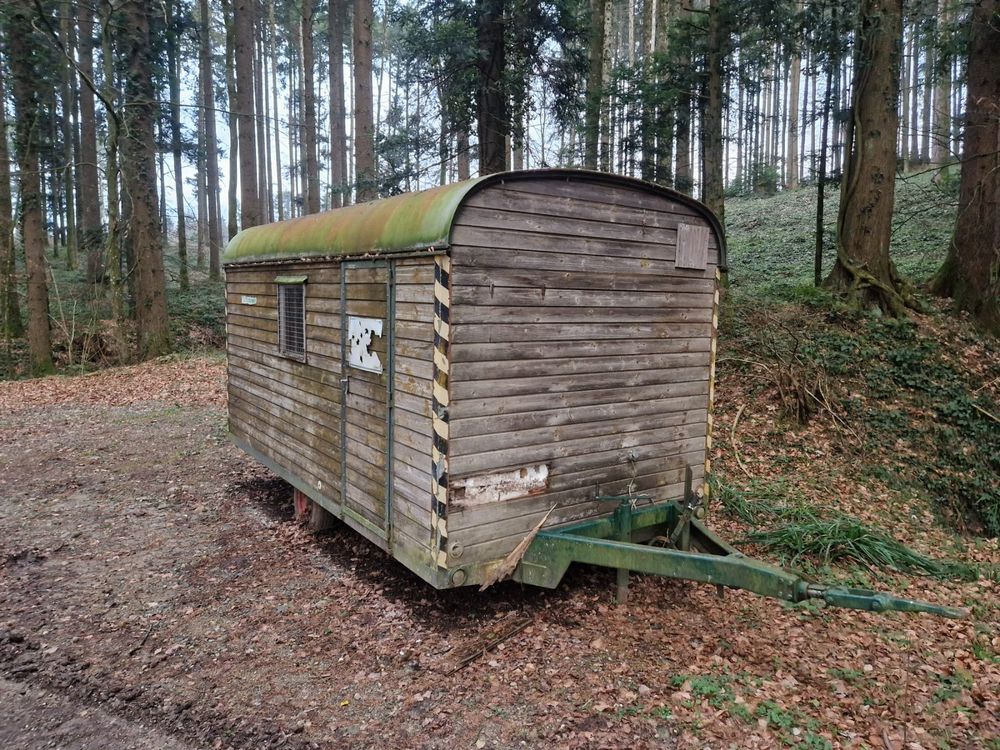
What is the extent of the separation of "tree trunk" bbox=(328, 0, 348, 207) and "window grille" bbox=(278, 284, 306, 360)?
12819 millimetres

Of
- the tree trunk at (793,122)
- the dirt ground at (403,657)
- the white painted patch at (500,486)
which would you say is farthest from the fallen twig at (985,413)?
the tree trunk at (793,122)

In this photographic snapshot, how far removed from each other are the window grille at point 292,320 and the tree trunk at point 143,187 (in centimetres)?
1085

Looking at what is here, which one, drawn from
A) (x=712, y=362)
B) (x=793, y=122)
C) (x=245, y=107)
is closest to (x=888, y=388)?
(x=712, y=362)

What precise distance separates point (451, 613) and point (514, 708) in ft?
3.83

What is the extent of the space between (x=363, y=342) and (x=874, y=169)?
10.0 meters

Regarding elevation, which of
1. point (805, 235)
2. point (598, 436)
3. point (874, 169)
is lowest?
point (598, 436)

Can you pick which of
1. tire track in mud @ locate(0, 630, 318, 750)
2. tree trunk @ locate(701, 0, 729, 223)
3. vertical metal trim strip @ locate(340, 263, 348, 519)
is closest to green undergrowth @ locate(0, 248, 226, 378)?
vertical metal trim strip @ locate(340, 263, 348, 519)

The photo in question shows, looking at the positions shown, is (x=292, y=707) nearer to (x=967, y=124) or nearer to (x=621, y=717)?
(x=621, y=717)

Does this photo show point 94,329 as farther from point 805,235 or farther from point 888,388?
point 805,235

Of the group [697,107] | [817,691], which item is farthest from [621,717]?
[697,107]

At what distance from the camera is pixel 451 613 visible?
473 centimetres

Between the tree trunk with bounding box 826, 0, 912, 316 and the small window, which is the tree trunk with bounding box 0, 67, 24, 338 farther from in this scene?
the tree trunk with bounding box 826, 0, 912, 316

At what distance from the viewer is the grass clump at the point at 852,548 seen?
5.88 meters

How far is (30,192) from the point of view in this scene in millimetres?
14125
